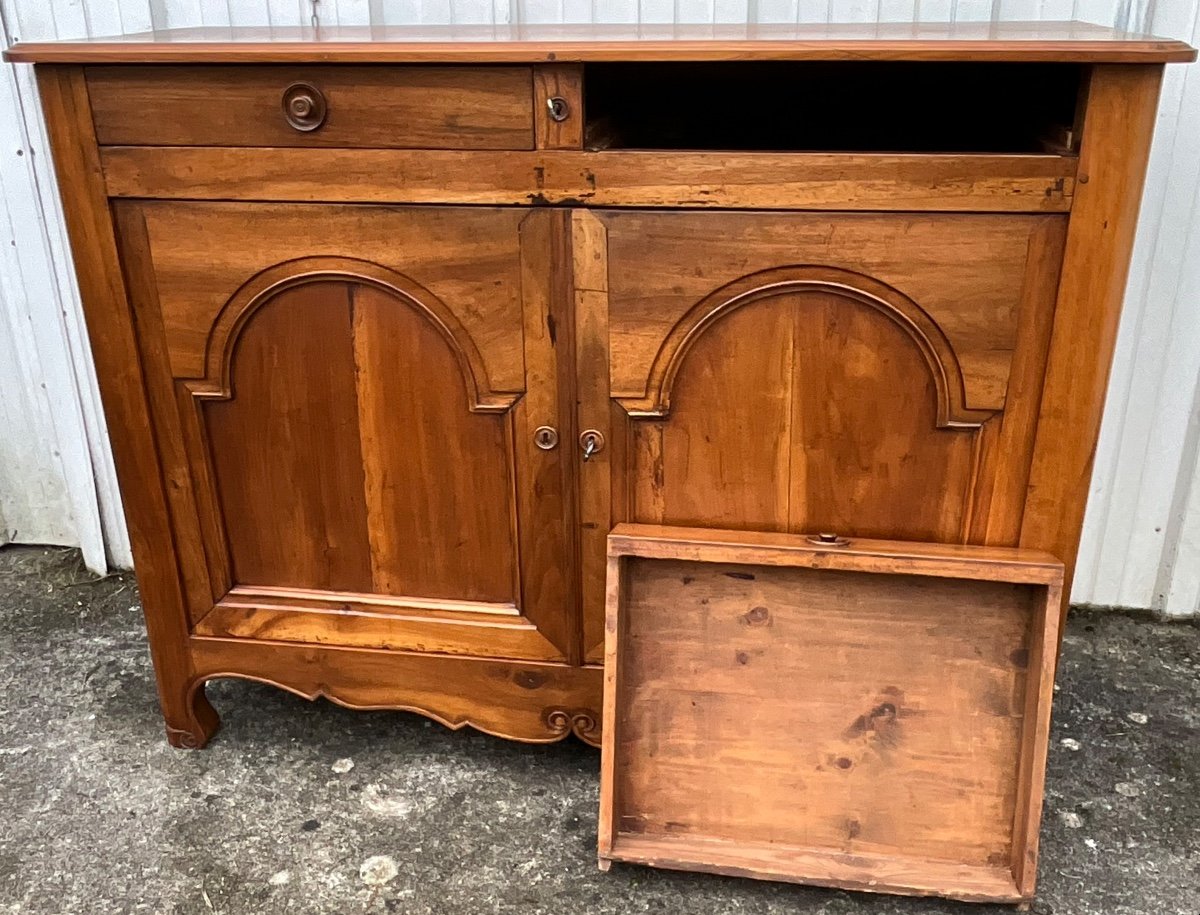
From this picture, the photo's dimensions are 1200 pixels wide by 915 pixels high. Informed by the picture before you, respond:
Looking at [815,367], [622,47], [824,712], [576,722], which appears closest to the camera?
[622,47]

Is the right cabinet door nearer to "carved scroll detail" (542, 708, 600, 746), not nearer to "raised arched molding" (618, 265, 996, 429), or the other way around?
"raised arched molding" (618, 265, 996, 429)

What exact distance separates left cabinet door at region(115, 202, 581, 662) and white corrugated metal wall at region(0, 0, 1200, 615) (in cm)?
68

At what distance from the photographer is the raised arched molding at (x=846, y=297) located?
1292mm

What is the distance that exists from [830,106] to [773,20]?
0.66ft

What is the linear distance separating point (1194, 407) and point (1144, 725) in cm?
59

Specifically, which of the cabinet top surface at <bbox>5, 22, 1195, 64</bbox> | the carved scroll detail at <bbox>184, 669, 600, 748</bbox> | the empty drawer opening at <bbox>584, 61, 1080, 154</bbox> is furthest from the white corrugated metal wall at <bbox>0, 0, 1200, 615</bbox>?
the carved scroll detail at <bbox>184, 669, 600, 748</bbox>

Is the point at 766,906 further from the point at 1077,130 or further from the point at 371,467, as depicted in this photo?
the point at 1077,130

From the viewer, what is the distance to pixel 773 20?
177 cm

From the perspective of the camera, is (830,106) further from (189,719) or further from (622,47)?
(189,719)

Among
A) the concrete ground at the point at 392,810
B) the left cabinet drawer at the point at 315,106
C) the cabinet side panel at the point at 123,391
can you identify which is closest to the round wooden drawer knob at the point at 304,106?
the left cabinet drawer at the point at 315,106

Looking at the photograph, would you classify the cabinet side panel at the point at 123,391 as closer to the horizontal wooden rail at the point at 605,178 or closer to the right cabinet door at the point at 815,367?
the horizontal wooden rail at the point at 605,178

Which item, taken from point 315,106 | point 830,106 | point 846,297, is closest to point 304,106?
point 315,106

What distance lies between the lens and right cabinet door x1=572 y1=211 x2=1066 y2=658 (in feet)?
4.17

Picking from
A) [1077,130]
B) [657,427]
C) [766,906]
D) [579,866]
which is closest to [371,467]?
[657,427]
